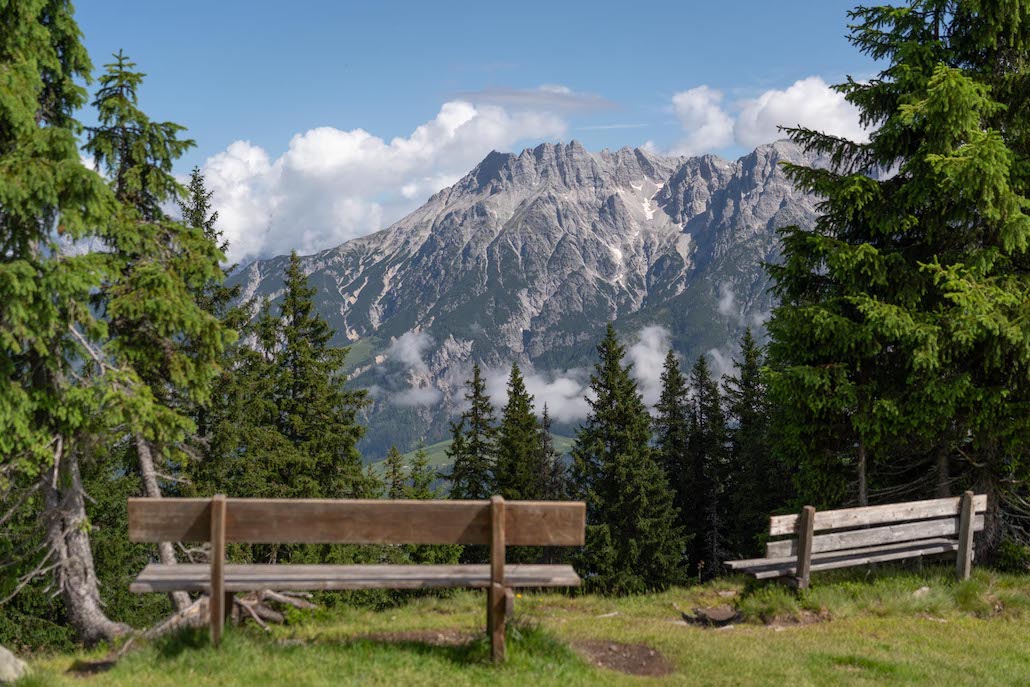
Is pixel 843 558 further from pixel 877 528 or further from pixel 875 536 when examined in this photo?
pixel 877 528

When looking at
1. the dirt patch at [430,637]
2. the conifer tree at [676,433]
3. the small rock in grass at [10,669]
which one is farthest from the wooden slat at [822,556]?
the conifer tree at [676,433]

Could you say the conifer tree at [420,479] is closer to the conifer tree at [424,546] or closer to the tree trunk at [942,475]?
the conifer tree at [424,546]

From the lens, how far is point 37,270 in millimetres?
10797

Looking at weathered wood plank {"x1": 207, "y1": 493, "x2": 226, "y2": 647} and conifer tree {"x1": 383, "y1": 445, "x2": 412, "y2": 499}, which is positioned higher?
weathered wood plank {"x1": 207, "y1": 493, "x2": 226, "y2": 647}

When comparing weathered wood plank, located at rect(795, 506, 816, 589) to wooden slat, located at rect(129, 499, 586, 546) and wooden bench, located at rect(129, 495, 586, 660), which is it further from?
wooden slat, located at rect(129, 499, 586, 546)

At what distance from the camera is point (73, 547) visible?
12.0m

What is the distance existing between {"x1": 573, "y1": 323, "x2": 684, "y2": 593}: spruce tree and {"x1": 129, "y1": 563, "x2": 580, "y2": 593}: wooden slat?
113 feet

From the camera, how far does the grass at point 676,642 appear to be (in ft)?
21.7

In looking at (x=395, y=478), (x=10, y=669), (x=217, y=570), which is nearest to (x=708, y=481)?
(x=395, y=478)

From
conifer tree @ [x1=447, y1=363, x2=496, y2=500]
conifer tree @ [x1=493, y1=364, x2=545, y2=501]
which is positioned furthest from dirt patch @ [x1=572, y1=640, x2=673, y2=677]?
conifer tree @ [x1=447, y1=363, x2=496, y2=500]

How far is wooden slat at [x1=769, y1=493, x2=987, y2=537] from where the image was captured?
11227mm

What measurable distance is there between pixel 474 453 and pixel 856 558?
126 feet

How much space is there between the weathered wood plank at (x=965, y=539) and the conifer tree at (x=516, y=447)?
109 ft

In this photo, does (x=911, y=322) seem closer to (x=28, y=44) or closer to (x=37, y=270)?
(x=37, y=270)
